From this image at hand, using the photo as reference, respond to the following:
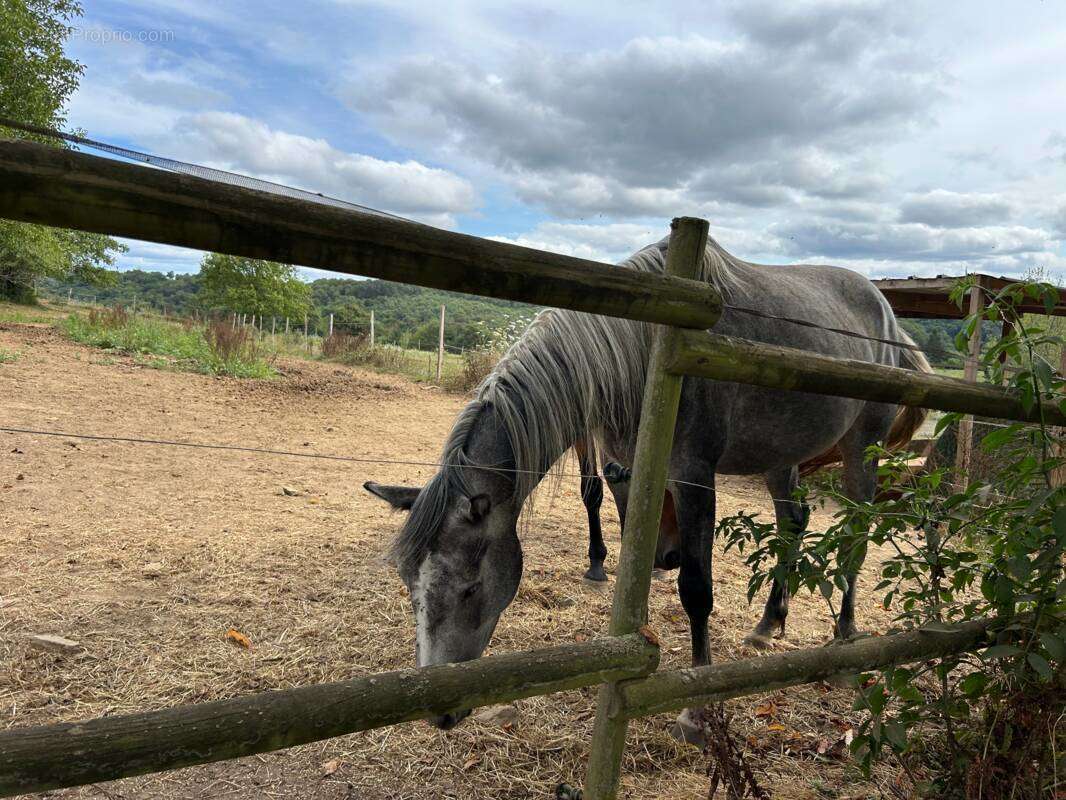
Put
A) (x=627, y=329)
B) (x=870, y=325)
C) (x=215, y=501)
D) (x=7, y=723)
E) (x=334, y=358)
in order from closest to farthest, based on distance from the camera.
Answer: (x=7, y=723) < (x=627, y=329) < (x=870, y=325) < (x=215, y=501) < (x=334, y=358)

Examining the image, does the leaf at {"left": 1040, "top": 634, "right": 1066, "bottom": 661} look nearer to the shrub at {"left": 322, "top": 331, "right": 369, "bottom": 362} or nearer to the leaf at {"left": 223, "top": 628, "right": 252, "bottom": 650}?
the leaf at {"left": 223, "top": 628, "right": 252, "bottom": 650}

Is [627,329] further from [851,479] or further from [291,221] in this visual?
[851,479]

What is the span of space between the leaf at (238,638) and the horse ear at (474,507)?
1610mm

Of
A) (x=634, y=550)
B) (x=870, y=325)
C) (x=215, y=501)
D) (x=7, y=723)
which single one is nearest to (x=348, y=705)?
(x=634, y=550)

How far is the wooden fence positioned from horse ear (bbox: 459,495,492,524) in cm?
79

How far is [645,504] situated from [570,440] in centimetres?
102

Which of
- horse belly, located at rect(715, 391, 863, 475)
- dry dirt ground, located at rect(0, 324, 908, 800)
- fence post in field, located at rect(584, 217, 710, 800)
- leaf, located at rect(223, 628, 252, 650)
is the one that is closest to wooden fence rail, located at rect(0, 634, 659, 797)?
fence post in field, located at rect(584, 217, 710, 800)

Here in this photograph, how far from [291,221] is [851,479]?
4098 millimetres

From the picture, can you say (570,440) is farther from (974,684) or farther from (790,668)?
(974,684)

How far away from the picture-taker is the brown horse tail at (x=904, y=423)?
437 centimetres

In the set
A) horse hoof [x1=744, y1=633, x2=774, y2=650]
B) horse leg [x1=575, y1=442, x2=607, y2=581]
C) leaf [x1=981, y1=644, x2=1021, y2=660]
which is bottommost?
horse hoof [x1=744, y1=633, x2=774, y2=650]

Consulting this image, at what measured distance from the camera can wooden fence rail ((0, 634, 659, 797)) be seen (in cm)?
97

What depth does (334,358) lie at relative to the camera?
19672 millimetres

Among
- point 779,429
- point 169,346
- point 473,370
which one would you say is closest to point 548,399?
point 779,429
